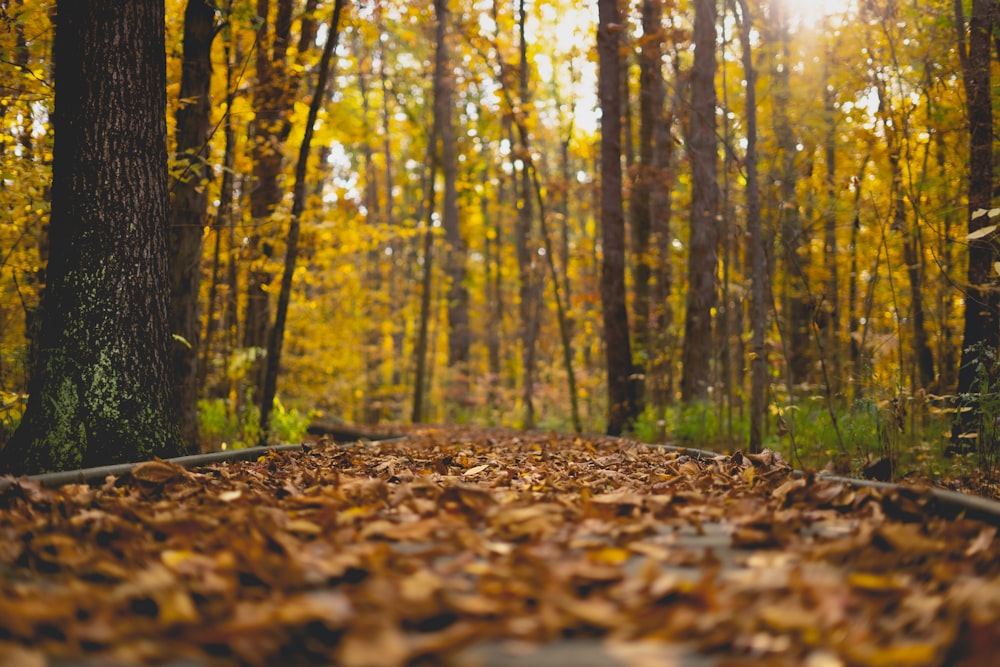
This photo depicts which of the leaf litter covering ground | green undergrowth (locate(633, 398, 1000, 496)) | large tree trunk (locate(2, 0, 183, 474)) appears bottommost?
green undergrowth (locate(633, 398, 1000, 496))

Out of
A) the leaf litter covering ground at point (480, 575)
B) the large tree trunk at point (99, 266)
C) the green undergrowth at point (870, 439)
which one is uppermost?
the large tree trunk at point (99, 266)

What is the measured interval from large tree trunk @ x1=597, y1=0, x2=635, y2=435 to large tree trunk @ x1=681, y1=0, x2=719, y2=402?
1.16m

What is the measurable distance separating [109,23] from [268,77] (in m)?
6.25

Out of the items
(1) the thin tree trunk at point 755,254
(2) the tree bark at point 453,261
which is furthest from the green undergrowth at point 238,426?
(2) the tree bark at point 453,261

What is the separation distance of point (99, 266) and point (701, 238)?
9663 millimetres

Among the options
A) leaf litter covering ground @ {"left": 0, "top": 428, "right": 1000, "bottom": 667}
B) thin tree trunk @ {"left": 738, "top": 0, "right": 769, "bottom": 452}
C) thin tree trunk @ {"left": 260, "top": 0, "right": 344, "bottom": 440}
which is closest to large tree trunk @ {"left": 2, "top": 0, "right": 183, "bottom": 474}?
leaf litter covering ground @ {"left": 0, "top": 428, "right": 1000, "bottom": 667}

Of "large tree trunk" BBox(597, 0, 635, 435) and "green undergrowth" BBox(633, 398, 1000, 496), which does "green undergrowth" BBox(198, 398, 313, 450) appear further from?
"green undergrowth" BBox(633, 398, 1000, 496)

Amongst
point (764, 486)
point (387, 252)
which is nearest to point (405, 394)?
point (387, 252)

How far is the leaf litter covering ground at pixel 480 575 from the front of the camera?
64.7 inches

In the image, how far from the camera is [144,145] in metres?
5.02

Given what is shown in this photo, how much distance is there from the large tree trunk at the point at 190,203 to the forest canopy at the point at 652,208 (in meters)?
0.03

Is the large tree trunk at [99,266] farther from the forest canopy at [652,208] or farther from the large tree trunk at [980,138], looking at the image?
the large tree trunk at [980,138]

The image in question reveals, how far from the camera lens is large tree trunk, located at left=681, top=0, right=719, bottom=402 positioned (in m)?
11.6

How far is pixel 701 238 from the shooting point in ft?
40.9
